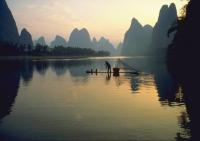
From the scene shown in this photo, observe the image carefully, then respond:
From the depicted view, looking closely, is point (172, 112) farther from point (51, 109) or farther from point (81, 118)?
point (51, 109)

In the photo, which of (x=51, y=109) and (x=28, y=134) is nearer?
(x=28, y=134)

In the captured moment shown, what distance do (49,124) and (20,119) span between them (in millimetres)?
3348

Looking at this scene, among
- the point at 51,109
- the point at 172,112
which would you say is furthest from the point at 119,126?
the point at 51,109

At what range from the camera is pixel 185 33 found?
66.9 meters

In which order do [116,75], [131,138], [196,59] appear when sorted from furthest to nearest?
[116,75], [196,59], [131,138]

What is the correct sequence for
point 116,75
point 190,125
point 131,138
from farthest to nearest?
→ point 116,75 < point 190,125 < point 131,138

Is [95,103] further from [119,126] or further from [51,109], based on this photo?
[119,126]

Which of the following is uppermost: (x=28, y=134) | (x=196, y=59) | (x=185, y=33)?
(x=185, y=33)

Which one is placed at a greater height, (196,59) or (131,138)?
(196,59)

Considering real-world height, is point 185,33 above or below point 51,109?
above

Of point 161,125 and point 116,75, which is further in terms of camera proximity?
point 116,75

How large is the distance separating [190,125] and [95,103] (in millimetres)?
13114

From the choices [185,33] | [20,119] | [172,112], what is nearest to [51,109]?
[20,119]

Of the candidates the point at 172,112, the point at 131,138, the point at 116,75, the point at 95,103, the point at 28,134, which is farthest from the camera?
the point at 116,75
